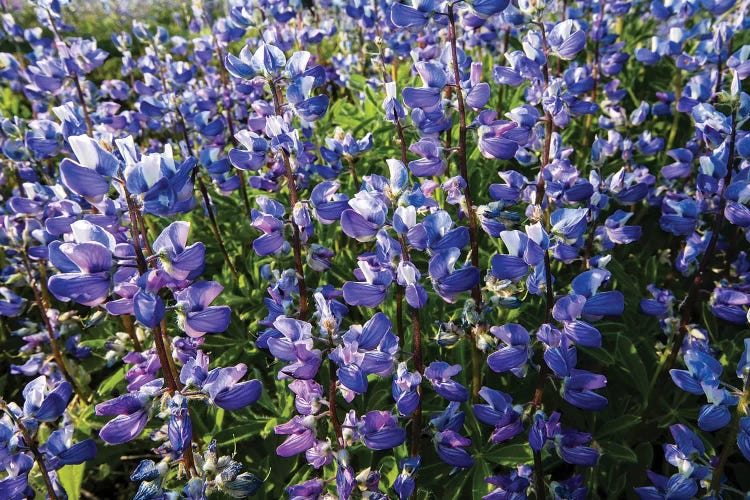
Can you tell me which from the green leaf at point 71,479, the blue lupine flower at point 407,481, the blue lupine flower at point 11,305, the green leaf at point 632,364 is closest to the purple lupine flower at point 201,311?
the blue lupine flower at point 407,481

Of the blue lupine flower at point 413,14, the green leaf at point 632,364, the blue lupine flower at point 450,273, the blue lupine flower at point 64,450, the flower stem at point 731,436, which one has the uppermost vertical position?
the blue lupine flower at point 413,14

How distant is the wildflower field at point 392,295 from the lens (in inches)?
52.9

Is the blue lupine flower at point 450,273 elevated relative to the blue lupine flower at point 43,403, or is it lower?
elevated

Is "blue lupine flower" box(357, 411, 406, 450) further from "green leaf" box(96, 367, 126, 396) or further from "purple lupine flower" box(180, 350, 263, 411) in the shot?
"green leaf" box(96, 367, 126, 396)

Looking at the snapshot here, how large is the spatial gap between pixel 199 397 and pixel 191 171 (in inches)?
20.4

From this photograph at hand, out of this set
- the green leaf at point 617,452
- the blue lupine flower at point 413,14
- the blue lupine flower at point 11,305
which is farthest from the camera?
the blue lupine flower at point 11,305

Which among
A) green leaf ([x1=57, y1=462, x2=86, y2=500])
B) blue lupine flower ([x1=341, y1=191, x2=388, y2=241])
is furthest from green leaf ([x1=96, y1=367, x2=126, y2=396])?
blue lupine flower ([x1=341, y1=191, x2=388, y2=241])

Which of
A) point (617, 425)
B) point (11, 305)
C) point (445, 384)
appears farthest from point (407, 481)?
point (11, 305)

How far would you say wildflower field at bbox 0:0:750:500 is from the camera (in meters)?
1.34

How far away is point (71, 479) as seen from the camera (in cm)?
209

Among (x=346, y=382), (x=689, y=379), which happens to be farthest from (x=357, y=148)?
(x=689, y=379)

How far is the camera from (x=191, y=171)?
131 cm

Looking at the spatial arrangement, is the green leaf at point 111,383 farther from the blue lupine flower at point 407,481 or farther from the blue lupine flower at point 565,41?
the blue lupine flower at point 565,41

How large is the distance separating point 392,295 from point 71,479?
137 centimetres
